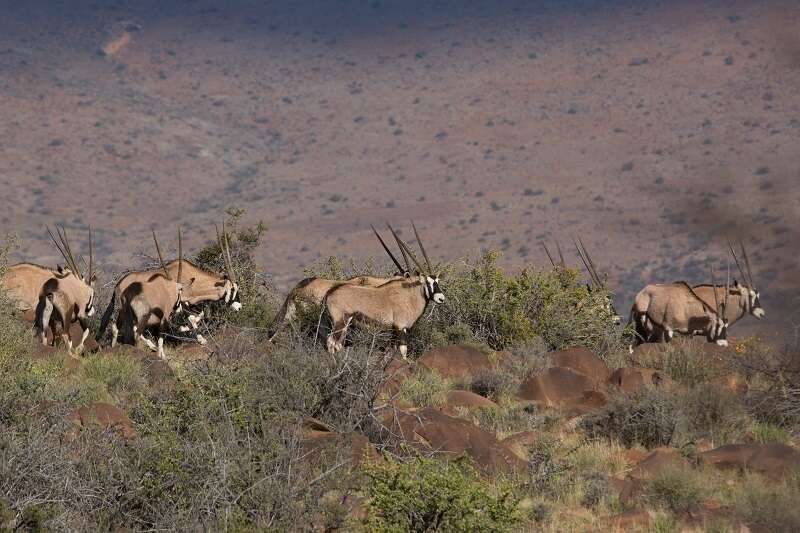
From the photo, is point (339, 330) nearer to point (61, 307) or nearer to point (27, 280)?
point (61, 307)

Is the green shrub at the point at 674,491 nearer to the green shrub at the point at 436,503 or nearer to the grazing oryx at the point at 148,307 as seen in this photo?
the green shrub at the point at 436,503

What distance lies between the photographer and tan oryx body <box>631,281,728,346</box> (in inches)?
790

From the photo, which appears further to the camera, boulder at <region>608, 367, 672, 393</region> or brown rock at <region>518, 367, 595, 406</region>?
brown rock at <region>518, 367, 595, 406</region>

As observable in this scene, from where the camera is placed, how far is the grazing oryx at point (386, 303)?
51.5 ft

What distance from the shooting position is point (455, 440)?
9.51m

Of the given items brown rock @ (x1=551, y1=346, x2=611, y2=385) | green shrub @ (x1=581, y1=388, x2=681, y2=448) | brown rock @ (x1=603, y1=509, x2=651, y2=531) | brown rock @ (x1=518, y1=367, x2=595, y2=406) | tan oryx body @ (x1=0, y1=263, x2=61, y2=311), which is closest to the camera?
brown rock @ (x1=603, y1=509, x2=651, y2=531)

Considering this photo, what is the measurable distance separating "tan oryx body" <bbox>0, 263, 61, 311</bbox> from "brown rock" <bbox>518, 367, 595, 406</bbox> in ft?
26.6

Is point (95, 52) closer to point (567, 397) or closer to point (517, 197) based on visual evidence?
point (517, 197)

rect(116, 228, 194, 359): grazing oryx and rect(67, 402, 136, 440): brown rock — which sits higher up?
rect(67, 402, 136, 440): brown rock

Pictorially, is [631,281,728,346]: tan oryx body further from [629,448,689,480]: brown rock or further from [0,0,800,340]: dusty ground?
[0,0,800,340]: dusty ground

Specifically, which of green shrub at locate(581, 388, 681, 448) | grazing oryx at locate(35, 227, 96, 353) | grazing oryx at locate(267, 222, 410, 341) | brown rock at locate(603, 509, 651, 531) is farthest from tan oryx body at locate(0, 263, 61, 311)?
brown rock at locate(603, 509, 651, 531)

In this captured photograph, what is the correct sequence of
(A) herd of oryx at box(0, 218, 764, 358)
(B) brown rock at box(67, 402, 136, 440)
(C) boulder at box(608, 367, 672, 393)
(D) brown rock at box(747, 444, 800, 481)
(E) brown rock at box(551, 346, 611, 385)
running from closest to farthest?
(B) brown rock at box(67, 402, 136, 440)
(D) brown rock at box(747, 444, 800, 481)
(C) boulder at box(608, 367, 672, 393)
(E) brown rock at box(551, 346, 611, 385)
(A) herd of oryx at box(0, 218, 764, 358)

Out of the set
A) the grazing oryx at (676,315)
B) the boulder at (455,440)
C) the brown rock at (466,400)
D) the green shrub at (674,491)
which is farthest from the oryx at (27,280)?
the green shrub at (674,491)

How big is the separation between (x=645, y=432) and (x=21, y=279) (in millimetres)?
10668
